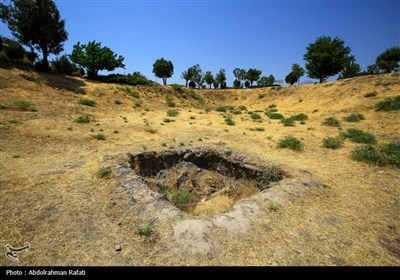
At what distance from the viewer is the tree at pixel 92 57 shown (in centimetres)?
2766

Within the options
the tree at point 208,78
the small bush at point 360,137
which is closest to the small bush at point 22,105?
the small bush at point 360,137

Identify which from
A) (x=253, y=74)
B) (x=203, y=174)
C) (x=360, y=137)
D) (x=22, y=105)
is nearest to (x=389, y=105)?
(x=360, y=137)

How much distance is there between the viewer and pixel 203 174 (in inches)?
313

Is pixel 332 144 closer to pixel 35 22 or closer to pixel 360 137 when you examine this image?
pixel 360 137

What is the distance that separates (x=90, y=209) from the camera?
441 centimetres

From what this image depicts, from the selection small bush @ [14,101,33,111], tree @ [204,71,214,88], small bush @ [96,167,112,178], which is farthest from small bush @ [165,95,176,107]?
tree @ [204,71,214,88]

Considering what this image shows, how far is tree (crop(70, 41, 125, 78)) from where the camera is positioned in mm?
27656

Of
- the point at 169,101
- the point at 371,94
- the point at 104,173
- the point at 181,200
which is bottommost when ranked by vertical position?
the point at 181,200

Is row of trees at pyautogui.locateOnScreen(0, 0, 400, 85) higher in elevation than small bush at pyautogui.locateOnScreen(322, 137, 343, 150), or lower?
higher

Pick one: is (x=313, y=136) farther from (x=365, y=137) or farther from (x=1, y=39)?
(x=1, y=39)

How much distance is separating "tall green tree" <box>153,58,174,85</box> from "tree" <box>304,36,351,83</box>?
29583 millimetres

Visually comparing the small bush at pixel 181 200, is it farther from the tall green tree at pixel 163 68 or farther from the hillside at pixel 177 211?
the tall green tree at pixel 163 68

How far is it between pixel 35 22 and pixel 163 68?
98.6ft

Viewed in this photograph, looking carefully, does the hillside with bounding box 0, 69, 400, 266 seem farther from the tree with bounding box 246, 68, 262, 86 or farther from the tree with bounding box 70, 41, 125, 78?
the tree with bounding box 246, 68, 262, 86
